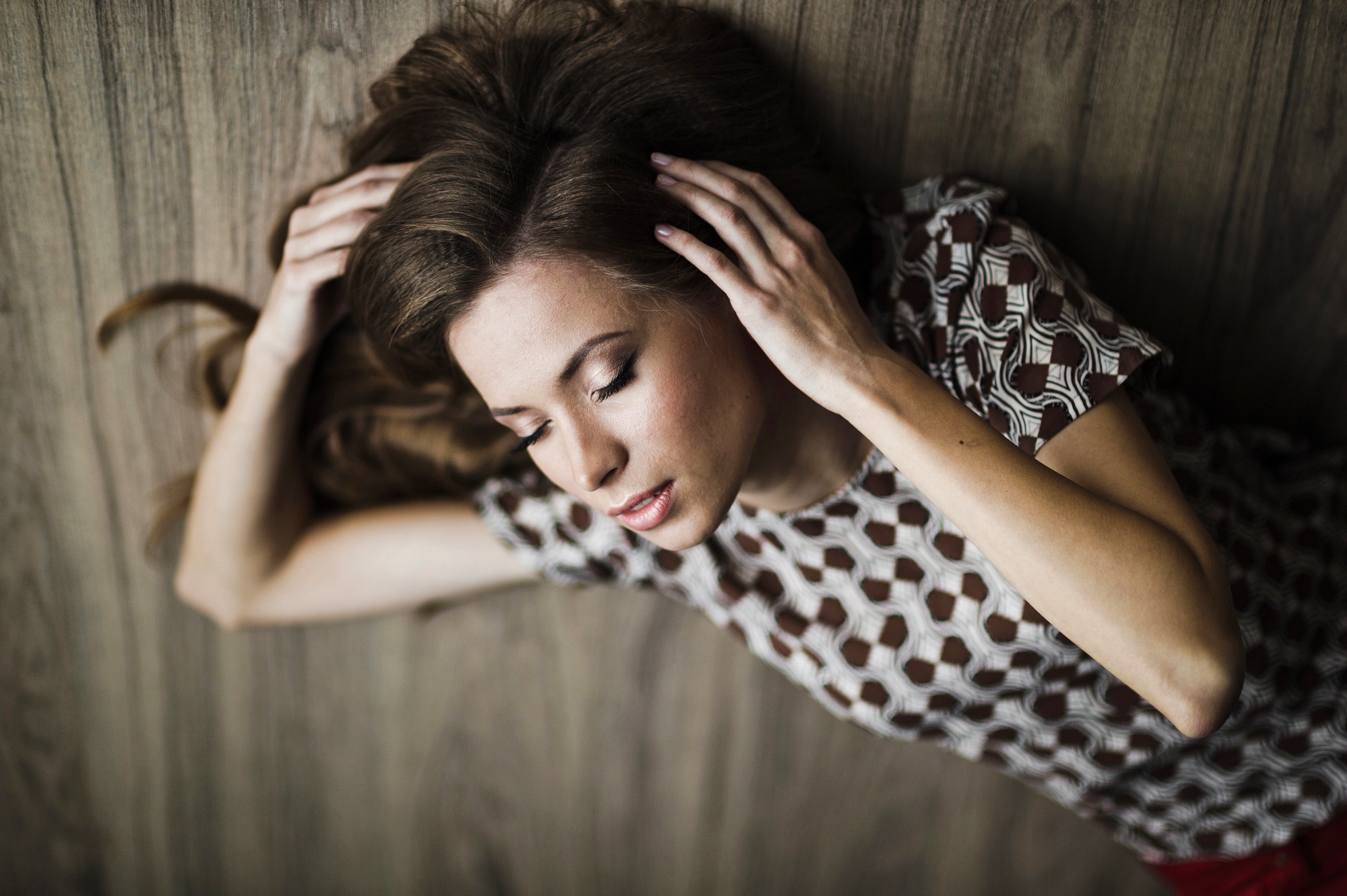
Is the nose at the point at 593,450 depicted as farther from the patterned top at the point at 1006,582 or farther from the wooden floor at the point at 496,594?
the wooden floor at the point at 496,594

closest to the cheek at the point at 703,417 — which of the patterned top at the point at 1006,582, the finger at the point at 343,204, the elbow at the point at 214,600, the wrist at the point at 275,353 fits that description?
the patterned top at the point at 1006,582

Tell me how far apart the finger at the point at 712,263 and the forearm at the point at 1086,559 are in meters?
0.19

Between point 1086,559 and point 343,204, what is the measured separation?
907 millimetres

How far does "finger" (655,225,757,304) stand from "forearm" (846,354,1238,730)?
0.19 meters

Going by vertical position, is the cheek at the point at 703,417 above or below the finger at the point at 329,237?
below

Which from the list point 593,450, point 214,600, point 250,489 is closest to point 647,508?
point 593,450

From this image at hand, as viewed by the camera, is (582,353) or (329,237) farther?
(329,237)

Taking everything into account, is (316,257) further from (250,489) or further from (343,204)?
(250,489)

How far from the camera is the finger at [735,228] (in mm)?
896

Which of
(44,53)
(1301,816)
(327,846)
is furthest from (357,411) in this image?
(1301,816)

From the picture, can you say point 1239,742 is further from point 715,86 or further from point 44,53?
point 44,53

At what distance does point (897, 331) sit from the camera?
105 centimetres

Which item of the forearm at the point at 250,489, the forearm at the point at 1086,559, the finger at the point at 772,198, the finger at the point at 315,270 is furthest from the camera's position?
the forearm at the point at 250,489

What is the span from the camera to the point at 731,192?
918mm
